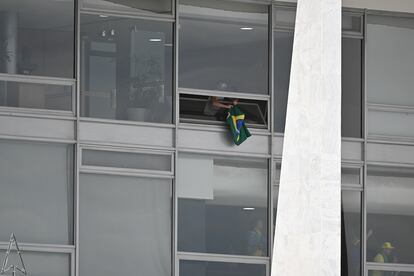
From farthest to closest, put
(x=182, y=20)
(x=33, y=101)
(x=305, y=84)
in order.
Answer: (x=182, y=20) → (x=33, y=101) → (x=305, y=84)

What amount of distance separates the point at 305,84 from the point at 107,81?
6594 mm

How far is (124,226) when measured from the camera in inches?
697

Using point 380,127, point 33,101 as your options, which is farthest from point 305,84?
point 380,127

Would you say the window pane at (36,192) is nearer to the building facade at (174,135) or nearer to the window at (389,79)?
the building facade at (174,135)

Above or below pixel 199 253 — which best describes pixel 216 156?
above

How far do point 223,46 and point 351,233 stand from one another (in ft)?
11.7

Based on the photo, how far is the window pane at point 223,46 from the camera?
18.5m

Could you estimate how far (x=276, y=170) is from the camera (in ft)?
61.5

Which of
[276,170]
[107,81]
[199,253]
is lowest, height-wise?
[199,253]

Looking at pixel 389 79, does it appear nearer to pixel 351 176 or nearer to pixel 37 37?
pixel 351 176

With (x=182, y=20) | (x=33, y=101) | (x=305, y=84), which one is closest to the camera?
(x=305, y=84)

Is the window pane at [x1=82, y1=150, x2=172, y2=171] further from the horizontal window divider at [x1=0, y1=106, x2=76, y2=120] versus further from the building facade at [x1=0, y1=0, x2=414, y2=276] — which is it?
the horizontal window divider at [x1=0, y1=106, x2=76, y2=120]

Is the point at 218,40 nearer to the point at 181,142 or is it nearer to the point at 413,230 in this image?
the point at 181,142

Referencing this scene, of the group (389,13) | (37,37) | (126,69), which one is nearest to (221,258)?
(126,69)
